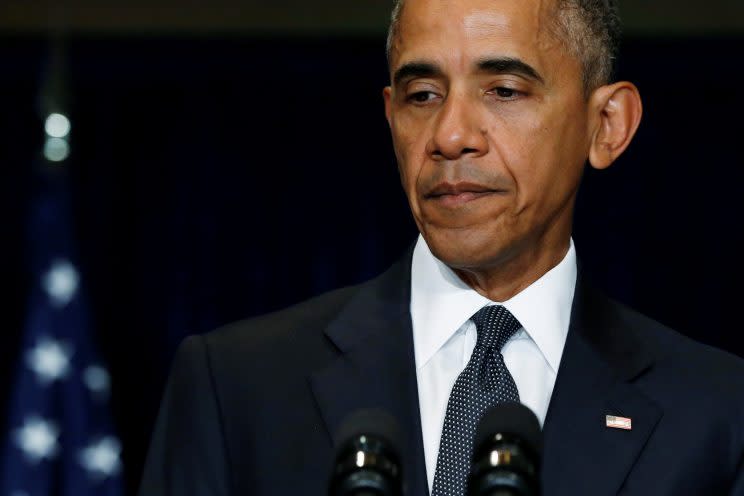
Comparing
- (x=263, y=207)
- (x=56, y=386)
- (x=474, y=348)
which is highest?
(x=263, y=207)

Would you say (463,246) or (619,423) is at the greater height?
(463,246)

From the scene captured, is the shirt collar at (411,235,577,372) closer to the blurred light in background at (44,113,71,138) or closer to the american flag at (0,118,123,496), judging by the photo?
the american flag at (0,118,123,496)

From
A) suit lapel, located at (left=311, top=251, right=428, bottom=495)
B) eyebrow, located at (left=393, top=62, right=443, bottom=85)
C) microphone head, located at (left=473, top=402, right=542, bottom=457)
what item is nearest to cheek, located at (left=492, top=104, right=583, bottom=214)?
eyebrow, located at (left=393, top=62, right=443, bottom=85)

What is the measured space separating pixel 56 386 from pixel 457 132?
369 cm

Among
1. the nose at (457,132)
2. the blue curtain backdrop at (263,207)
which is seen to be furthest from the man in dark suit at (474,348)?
the blue curtain backdrop at (263,207)

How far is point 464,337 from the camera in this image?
183 centimetres

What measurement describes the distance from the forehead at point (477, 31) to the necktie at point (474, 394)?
0.33m

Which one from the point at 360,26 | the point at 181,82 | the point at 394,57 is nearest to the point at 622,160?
the point at 360,26

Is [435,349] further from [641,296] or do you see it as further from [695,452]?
[641,296]

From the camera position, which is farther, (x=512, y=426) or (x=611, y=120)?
(x=611, y=120)

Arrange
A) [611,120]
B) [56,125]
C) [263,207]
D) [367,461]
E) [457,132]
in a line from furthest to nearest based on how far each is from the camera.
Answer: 1. [263,207]
2. [56,125]
3. [611,120]
4. [457,132]
5. [367,461]

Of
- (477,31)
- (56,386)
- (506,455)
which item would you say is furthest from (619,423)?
(56,386)

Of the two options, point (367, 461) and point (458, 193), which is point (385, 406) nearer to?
point (458, 193)

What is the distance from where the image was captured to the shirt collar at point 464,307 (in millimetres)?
1831
